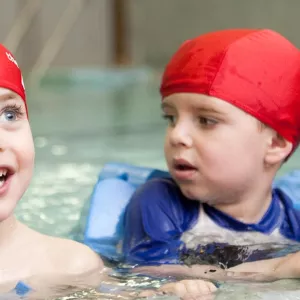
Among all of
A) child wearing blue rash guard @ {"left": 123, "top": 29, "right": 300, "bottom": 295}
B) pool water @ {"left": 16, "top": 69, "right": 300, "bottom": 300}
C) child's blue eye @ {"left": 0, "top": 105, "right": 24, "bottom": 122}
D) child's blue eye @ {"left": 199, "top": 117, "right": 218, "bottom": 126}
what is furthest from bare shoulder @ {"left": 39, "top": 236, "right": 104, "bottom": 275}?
child's blue eye @ {"left": 199, "top": 117, "right": 218, "bottom": 126}

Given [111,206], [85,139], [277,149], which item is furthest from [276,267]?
[85,139]

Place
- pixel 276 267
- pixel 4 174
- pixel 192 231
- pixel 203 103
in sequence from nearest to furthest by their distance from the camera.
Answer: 1. pixel 4 174
2. pixel 276 267
3. pixel 203 103
4. pixel 192 231

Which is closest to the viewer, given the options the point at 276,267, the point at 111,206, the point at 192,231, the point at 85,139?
the point at 276,267

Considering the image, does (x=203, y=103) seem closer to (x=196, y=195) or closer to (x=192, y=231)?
(x=196, y=195)

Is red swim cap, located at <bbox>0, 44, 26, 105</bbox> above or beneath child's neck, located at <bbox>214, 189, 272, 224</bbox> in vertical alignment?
above

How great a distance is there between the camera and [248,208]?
2.53m

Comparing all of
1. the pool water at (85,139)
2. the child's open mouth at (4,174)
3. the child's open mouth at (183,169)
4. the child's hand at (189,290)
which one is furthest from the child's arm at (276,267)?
the child's open mouth at (4,174)

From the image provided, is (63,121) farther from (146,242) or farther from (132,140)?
(146,242)

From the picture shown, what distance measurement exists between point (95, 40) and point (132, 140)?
5.76m

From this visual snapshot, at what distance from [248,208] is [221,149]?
0.95 ft


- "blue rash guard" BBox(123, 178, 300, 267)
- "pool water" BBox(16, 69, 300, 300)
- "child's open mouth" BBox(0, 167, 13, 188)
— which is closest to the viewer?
"child's open mouth" BBox(0, 167, 13, 188)

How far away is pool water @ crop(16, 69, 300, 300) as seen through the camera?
9.64 ft

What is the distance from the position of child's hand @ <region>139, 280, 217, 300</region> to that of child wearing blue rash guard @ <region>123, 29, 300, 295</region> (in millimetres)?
391

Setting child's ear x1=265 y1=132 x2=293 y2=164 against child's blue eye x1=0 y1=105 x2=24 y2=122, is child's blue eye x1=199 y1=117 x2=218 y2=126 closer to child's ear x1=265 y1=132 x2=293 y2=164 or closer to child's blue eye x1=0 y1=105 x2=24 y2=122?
child's ear x1=265 y1=132 x2=293 y2=164
